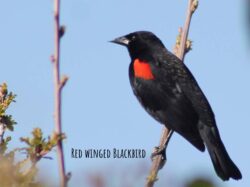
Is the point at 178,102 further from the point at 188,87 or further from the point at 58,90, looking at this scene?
the point at 58,90

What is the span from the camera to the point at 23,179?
148 cm

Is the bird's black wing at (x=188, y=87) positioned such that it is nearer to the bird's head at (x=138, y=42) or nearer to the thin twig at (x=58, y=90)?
the bird's head at (x=138, y=42)

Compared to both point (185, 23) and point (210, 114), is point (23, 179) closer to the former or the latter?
point (185, 23)

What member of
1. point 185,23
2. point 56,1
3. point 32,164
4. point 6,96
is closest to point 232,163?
point 185,23

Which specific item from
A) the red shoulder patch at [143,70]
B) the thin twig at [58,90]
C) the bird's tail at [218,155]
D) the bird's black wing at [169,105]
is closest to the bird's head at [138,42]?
the red shoulder patch at [143,70]

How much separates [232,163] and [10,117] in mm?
2642

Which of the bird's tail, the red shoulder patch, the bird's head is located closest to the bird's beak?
the bird's head

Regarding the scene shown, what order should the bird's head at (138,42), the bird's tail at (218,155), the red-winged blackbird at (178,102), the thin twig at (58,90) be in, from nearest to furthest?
the thin twig at (58,90)
the bird's tail at (218,155)
the red-winged blackbird at (178,102)
the bird's head at (138,42)

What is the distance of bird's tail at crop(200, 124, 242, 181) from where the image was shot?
449 cm

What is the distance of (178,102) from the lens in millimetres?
4984

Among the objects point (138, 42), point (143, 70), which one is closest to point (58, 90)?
point (143, 70)

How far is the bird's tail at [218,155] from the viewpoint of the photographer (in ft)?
14.7

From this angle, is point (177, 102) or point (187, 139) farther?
point (177, 102)

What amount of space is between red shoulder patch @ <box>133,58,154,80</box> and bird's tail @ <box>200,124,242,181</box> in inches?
27.0
